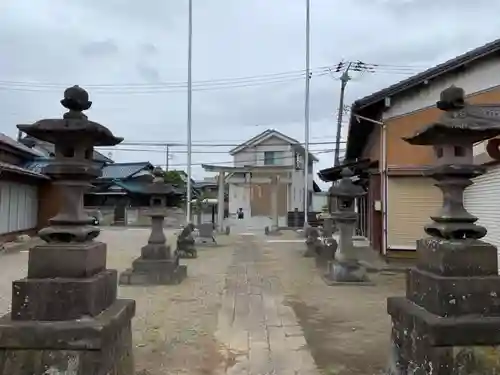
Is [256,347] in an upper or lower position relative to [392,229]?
lower

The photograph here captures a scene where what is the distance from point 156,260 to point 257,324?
4.62 metres

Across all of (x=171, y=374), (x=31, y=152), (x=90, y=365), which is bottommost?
(x=171, y=374)

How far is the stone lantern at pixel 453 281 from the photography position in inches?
161

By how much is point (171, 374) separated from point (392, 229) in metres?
9.24

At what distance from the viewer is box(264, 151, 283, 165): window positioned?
139 ft

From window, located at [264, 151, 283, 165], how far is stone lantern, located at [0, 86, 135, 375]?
37.6 meters

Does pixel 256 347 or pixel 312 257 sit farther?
pixel 312 257

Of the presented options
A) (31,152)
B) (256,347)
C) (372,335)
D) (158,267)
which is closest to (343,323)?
(372,335)

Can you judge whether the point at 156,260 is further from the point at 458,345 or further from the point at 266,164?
the point at 266,164

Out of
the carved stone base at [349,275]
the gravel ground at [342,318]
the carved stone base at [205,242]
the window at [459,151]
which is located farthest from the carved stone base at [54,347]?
the carved stone base at [205,242]

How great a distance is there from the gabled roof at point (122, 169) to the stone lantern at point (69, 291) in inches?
1429

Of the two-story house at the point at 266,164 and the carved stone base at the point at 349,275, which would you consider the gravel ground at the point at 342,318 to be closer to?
the carved stone base at the point at 349,275

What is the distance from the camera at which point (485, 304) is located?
4270mm

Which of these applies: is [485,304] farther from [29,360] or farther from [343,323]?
[29,360]
